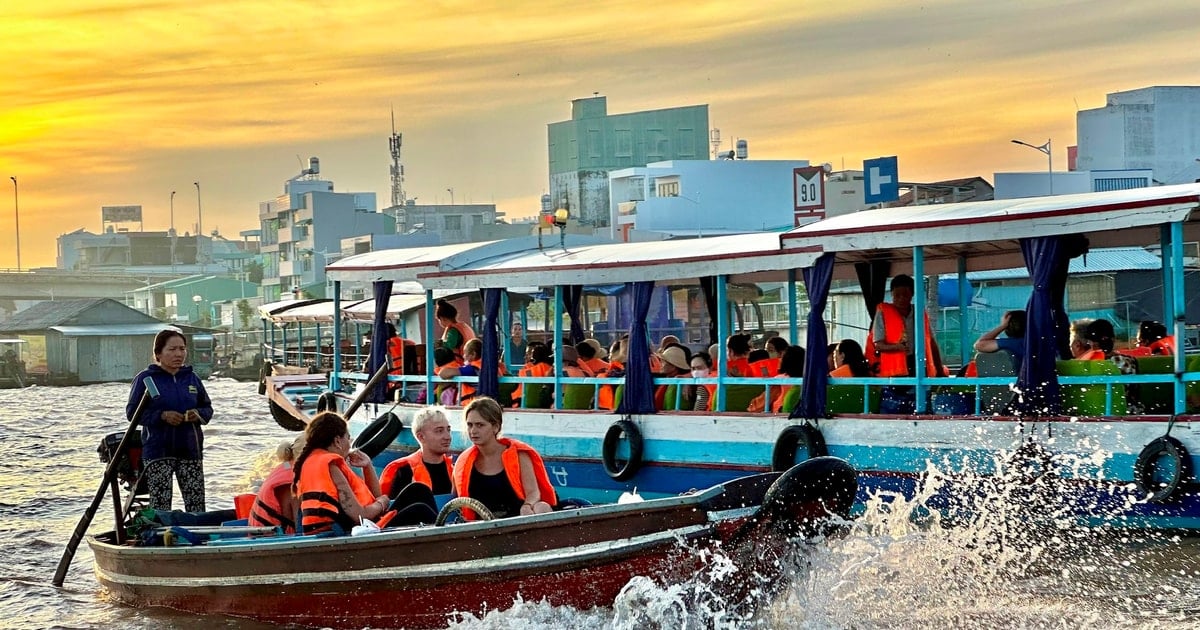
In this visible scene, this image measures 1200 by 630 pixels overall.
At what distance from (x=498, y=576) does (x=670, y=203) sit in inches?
1915

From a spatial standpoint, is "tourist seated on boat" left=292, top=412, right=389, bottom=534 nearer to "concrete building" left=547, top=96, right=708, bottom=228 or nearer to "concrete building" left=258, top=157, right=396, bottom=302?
"concrete building" left=547, top=96, right=708, bottom=228

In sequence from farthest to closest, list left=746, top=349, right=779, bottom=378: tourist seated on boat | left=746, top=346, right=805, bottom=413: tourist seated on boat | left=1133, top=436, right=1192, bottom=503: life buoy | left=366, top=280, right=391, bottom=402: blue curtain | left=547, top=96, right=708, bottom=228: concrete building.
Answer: left=547, top=96, right=708, bottom=228: concrete building
left=366, top=280, right=391, bottom=402: blue curtain
left=746, top=349, right=779, bottom=378: tourist seated on boat
left=746, top=346, right=805, bottom=413: tourist seated on boat
left=1133, top=436, right=1192, bottom=503: life buoy

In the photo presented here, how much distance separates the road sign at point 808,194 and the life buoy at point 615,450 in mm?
21588

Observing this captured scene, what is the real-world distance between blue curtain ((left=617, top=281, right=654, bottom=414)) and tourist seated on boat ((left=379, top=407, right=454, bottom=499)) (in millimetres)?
4371

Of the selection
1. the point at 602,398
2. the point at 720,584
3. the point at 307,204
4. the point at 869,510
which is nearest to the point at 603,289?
the point at 602,398

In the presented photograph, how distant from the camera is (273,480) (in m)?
10.1

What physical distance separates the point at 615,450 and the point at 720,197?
4398 cm

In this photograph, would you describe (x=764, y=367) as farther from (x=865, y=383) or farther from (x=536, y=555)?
(x=536, y=555)

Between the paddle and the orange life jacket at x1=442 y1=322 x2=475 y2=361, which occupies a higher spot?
the orange life jacket at x1=442 y1=322 x2=475 y2=361

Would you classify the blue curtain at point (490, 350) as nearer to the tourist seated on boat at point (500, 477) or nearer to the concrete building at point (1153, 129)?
the tourist seated on boat at point (500, 477)

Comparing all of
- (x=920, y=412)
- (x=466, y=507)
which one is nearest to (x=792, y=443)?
(x=920, y=412)

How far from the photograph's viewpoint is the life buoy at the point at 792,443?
12.8m

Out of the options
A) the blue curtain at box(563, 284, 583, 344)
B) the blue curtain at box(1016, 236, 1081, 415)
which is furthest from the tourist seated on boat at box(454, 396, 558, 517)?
the blue curtain at box(563, 284, 583, 344)

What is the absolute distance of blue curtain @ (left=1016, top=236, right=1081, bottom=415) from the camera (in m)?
11.5
